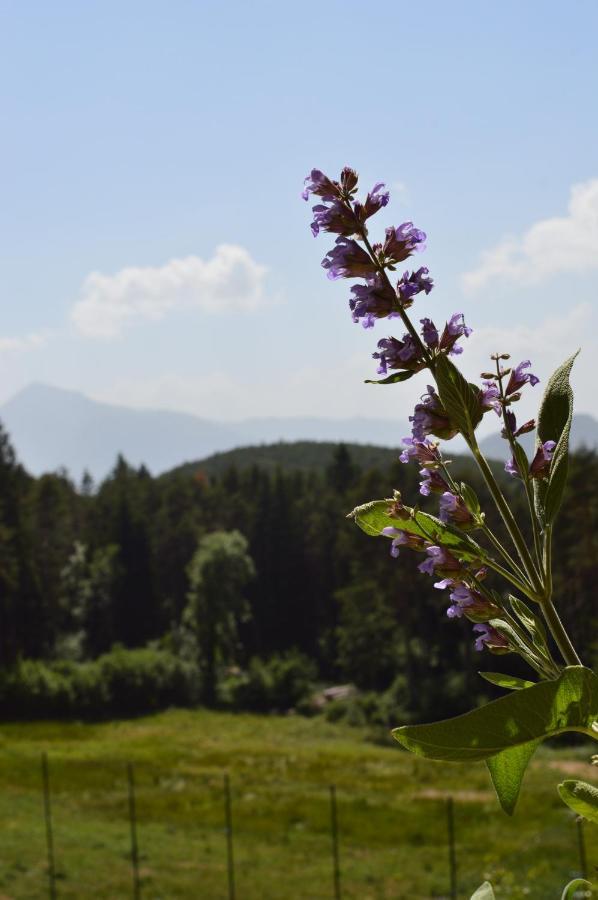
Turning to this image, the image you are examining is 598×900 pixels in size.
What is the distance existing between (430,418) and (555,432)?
136 mm

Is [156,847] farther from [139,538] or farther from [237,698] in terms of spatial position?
[139,538]

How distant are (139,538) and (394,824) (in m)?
50.5

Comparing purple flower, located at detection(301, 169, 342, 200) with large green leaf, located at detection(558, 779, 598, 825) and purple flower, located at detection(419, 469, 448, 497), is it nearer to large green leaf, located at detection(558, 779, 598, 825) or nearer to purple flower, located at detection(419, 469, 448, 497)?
purple flower, located at detection(419, 469, 448, 497)

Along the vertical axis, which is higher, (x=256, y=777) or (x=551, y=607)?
(x=551, y=607)

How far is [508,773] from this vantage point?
0.83 m

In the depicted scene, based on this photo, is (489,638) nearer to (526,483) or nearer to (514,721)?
(526,483)

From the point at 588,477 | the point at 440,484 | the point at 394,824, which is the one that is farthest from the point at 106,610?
the point at 440,484

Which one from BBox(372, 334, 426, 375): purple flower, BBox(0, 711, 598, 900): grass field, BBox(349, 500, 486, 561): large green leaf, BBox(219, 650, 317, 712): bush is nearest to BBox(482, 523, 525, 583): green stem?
BBox(349, 500, 486, 561): large green leaf

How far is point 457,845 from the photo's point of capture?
81.1ft

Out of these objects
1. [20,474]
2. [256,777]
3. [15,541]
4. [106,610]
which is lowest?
[256,777]

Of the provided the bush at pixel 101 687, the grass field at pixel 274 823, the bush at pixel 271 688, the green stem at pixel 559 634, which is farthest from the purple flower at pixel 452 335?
the bush at pixel 271 688

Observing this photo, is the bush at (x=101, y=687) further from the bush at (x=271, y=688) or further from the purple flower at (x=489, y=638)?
the purple flower at (x=489, y=638)

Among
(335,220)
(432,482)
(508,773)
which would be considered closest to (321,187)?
(335,220)

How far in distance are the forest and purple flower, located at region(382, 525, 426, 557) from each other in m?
43.1
